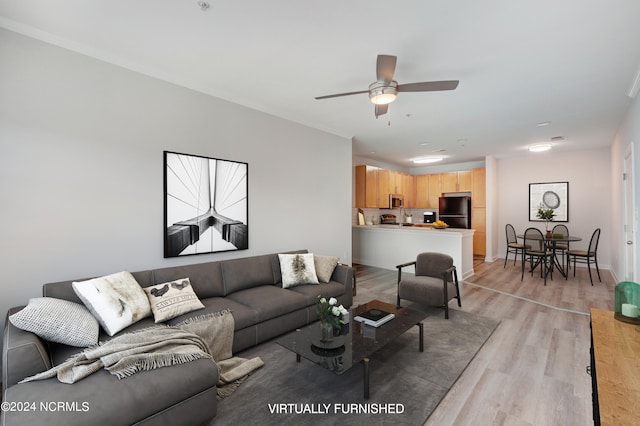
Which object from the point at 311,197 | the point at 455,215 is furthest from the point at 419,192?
the point at 311,197

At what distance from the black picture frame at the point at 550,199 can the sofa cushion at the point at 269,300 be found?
23.2ft

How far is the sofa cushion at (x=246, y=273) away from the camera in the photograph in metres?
3.31

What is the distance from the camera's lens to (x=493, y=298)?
177 inches

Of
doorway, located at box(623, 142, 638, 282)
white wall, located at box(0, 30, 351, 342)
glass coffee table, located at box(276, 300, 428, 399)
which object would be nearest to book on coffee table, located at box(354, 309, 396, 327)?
Result: glass coffee table, located at box(276, 300, 428, 399)

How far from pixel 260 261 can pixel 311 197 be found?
5.00 ft

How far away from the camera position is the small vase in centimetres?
238

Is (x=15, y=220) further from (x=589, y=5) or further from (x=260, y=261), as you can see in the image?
(x=589, y=5)

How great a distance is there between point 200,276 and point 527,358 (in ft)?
11.0

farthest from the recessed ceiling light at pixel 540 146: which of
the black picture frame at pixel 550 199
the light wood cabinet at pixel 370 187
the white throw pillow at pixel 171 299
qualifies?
the white throw pillow at pixel 171 299

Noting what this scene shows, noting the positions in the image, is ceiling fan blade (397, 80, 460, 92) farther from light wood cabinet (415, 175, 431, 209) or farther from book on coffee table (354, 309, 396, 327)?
light wood cabinet (415, 175, 431, 209)

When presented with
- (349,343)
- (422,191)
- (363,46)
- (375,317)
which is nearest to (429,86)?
(363,46)

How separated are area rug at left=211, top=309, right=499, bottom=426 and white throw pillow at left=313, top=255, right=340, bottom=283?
116 cm

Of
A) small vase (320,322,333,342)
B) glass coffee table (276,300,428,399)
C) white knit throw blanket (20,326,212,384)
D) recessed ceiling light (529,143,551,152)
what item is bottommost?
glass coffee table (276,300,428,399)

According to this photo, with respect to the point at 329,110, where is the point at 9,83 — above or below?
below
